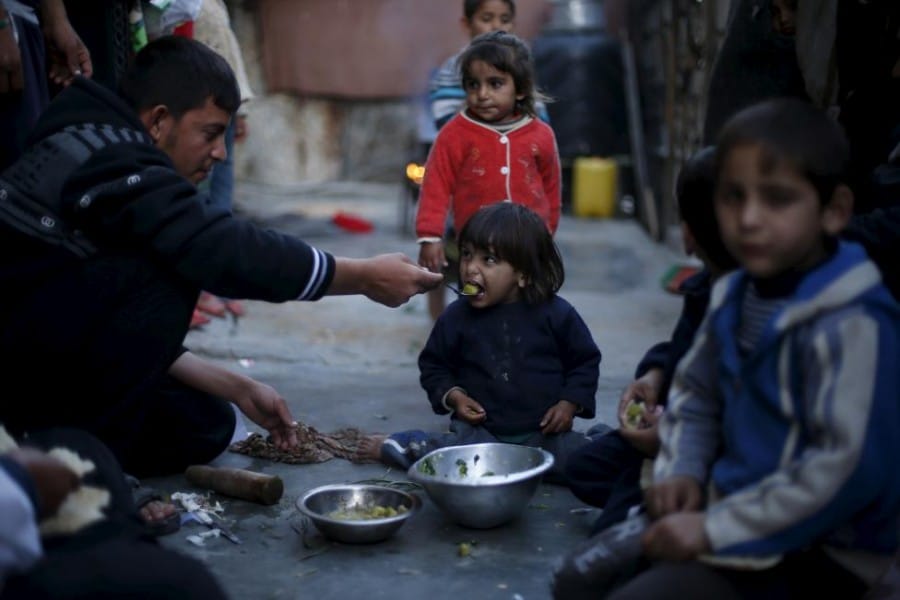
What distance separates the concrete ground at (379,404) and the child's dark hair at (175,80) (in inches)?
46.5

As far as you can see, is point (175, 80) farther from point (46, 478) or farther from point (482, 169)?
point (482, 169)

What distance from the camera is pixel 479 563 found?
3008 mm

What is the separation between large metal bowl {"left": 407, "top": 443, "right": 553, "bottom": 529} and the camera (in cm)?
308

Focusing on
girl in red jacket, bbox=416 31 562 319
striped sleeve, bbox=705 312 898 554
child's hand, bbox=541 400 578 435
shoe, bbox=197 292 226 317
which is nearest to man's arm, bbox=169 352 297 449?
child's hand, bbox=541 400 578 435

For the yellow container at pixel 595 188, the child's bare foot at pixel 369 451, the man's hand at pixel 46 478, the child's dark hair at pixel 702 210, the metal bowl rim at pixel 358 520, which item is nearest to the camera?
the man's hand at pixel 46 478

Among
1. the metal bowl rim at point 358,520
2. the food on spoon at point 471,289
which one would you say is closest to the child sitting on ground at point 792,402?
the metal bowl rim at point 358,520

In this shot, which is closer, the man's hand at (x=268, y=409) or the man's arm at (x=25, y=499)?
the man's arm at (x=25, y=499)

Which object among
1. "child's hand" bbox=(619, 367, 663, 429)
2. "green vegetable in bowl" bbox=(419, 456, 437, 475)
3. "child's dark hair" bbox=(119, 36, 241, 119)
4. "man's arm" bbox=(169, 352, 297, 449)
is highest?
"child's dark hair" bbox=(119, 36, 241, 119)

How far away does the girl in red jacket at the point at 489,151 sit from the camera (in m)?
4.54

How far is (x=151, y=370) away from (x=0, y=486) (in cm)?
108

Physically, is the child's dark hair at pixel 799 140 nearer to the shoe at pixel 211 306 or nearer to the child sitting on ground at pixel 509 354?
the child sitting on ground at pixel 509 354

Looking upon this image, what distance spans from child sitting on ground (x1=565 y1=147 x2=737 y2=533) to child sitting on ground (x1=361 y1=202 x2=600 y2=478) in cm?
45

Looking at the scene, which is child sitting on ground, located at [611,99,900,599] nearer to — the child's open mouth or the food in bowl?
the food in bowl

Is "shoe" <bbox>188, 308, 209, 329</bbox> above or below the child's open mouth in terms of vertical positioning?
below
